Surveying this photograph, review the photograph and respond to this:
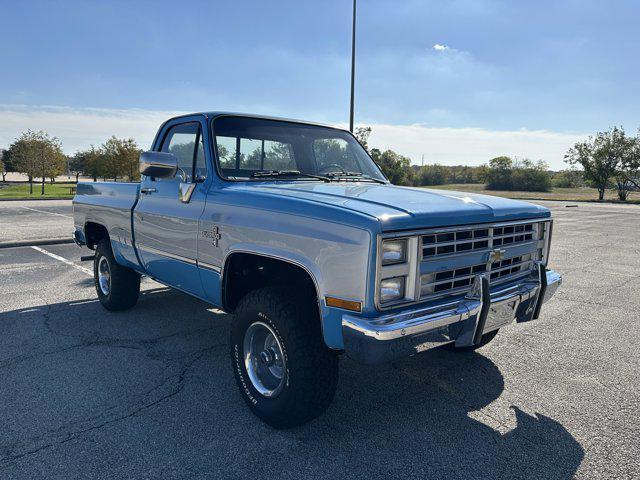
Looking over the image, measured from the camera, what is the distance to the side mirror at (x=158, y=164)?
3.44m

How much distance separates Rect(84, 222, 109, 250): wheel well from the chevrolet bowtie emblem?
4.45m

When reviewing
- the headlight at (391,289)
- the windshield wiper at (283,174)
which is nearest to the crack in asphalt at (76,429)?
the windshield wiper at (283,174)

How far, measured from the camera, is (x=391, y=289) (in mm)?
2469

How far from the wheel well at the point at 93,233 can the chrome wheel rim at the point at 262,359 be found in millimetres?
3286

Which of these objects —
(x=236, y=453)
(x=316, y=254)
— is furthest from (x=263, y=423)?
(x=316, y=254)

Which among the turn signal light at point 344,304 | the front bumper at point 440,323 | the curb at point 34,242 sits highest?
the turn signal light at point 344,304

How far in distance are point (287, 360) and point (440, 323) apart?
89 centimetres

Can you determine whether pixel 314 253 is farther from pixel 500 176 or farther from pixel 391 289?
pixel 500 176

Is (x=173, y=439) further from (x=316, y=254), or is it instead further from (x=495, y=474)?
(x=495, y=474)

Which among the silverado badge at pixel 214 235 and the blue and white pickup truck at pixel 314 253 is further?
the silverado badge at pixel 214 235

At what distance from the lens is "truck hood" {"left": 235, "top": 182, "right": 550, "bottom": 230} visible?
2475mm

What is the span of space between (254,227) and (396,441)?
1536 mm

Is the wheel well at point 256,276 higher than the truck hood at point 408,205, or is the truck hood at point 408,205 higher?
the truck hood at point 408,205

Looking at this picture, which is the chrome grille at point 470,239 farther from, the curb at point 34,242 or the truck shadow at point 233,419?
the curb at point 34,242
